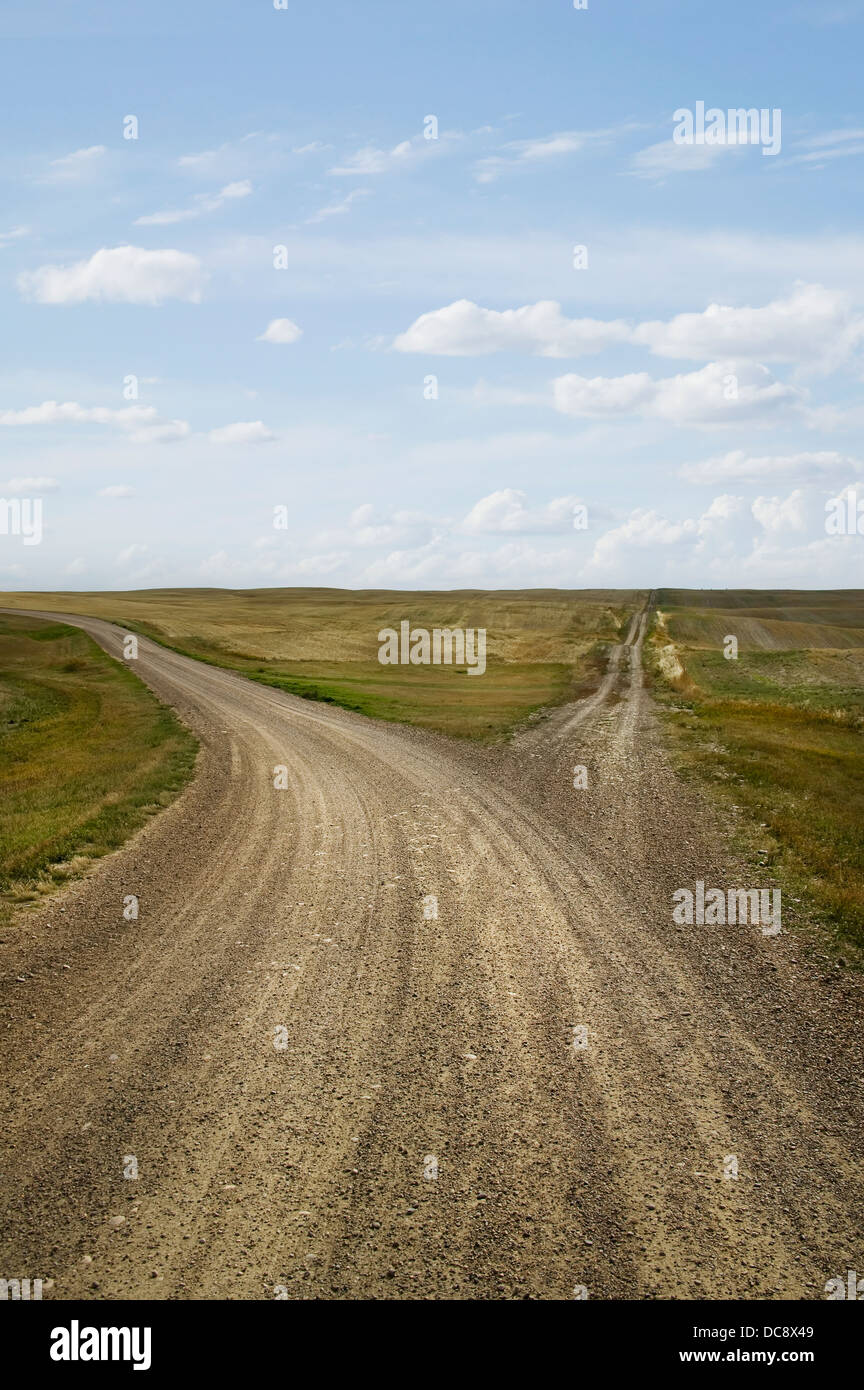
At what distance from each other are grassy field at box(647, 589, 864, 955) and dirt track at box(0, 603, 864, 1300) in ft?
5.18

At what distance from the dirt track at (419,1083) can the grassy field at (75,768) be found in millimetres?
1165

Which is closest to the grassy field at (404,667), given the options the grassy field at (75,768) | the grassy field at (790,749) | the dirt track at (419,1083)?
the grassy field at (790,749)

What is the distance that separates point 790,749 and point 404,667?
40.2 meters

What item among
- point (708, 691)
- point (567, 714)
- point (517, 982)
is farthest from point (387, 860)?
point (708, 691)

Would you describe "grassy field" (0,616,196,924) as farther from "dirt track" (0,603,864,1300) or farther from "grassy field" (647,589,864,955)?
"grassy field" (647,589,864,955)

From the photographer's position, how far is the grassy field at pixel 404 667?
136 ft

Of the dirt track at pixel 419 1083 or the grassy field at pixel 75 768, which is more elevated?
the grassy field at pixel 75 768

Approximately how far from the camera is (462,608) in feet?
361

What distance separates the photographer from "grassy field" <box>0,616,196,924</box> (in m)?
16.0

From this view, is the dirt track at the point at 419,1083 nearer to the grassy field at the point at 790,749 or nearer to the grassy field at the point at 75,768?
the grassy field at the point at 75,768

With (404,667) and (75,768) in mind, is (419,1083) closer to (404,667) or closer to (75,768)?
(75,768)

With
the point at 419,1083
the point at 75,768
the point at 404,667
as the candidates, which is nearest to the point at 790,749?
the point at 75,768

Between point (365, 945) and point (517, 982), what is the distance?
7.45ft
